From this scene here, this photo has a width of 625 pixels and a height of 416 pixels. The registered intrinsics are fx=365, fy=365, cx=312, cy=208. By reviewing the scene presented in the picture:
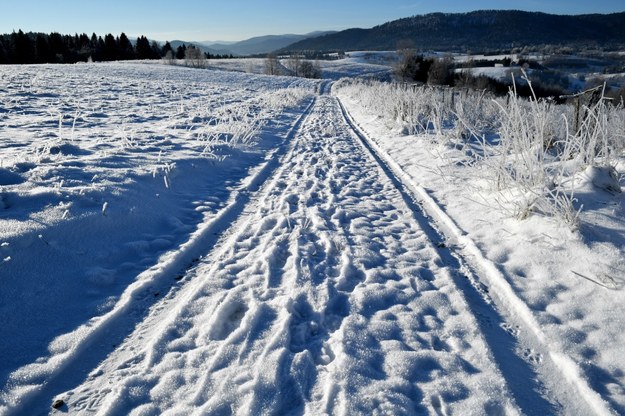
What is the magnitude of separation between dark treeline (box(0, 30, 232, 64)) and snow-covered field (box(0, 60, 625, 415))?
233ft

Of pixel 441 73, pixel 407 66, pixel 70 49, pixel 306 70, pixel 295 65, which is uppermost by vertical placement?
pixel 70 49

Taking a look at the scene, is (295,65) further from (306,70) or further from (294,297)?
(294,297)

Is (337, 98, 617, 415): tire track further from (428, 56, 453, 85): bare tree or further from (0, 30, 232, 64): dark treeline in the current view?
(0, 30, 232, 64): dark treeline

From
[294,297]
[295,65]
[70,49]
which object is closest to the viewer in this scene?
[294,297]

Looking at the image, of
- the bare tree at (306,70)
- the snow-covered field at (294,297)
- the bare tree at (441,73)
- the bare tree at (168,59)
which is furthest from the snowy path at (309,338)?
the bare tree at (306,70)

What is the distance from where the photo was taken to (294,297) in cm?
291

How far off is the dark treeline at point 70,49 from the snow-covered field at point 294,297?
70.9 meters

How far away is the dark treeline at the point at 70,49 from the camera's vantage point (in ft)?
199

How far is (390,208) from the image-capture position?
5.02m

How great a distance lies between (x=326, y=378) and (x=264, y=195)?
3623 mm

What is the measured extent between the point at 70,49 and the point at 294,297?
93.6 metres

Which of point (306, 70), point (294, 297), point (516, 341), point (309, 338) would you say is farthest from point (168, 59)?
point (516, 341)

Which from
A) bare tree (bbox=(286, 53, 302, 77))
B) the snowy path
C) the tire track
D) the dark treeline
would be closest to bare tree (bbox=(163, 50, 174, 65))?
the dark treeline

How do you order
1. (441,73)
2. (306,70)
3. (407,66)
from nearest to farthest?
(441,73), (407,66), (306,70)
